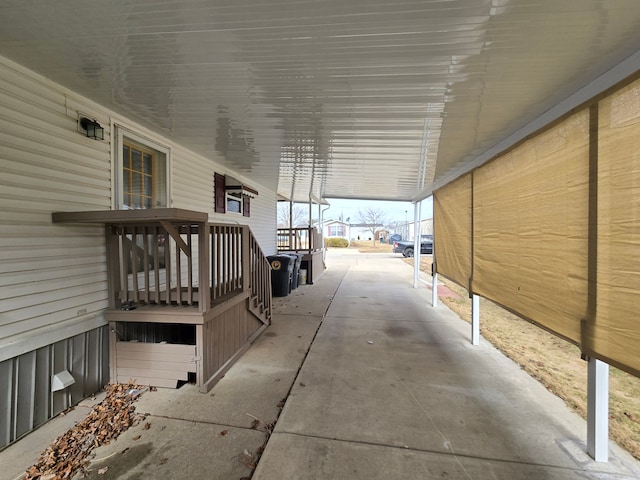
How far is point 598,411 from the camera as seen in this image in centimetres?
198

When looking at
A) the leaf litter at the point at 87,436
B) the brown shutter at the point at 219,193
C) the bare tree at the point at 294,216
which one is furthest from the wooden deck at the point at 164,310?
the bare tree at the point at 294,216

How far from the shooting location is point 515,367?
3.39m

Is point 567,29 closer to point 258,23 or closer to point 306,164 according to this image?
→ point 258,23

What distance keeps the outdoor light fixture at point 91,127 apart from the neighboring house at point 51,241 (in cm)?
1

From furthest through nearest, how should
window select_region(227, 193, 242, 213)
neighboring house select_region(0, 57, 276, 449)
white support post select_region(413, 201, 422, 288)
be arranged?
white support post select_region(413, 201, 422, 288) < window select_region(227, 193, 242, 213) < neighboring house select_region(0, 57, 276, 449)

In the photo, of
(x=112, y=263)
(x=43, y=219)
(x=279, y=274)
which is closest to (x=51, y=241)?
(x=43, y=219)

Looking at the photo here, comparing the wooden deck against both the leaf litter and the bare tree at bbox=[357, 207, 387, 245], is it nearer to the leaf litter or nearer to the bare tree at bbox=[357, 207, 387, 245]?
the leaf litter

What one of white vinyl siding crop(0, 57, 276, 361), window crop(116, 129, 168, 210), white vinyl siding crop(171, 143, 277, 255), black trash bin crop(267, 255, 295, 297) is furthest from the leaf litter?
black trash bin crop(267, 255, 295, 297)

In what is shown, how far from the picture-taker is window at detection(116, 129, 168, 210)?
133 inches

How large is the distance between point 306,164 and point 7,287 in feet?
14.9

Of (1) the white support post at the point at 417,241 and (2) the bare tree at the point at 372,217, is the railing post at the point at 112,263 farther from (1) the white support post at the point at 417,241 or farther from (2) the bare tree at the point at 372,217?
(2) the bare tree at the point at 372,217

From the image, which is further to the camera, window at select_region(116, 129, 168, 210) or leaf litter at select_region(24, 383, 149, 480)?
window at select_region(116, 129, 168, 210)

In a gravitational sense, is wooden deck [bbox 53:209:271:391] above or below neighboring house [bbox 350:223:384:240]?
below

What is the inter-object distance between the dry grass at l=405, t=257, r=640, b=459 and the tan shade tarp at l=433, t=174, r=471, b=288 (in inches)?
44.2
